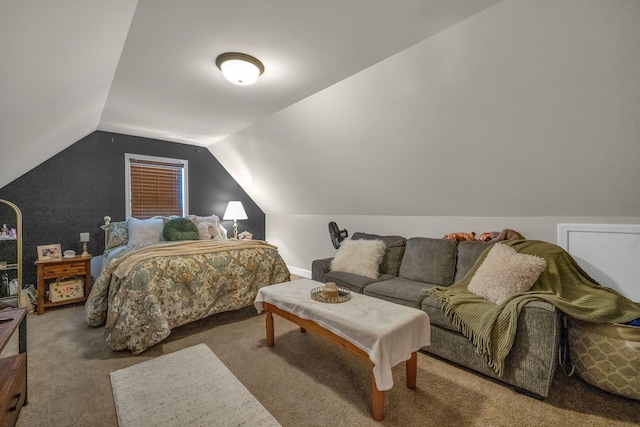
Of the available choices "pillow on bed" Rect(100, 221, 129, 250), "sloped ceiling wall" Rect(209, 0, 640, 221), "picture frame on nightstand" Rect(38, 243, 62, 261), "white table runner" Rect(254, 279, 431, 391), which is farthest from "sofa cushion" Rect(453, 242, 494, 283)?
"picture frame on nightstand" Rect(38, 243, 62, 261)

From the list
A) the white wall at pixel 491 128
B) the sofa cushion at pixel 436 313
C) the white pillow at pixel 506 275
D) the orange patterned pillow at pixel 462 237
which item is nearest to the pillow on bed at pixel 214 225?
the white wall at pixel 491 128

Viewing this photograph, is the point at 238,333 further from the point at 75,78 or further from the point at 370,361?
the point at 75,78

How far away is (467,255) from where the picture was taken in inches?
108

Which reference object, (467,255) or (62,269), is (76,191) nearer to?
(62,269)

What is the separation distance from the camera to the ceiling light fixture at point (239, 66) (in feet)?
7.03

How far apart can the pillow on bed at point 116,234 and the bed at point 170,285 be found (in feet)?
0.40

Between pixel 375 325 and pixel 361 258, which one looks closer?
pixel 375 325

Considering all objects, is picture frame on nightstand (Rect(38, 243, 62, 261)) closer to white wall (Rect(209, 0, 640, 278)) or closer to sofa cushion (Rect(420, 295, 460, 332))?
white wall (Rect(209, 0, 640, 278))

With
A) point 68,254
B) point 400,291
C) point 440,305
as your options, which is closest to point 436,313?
point 440,305

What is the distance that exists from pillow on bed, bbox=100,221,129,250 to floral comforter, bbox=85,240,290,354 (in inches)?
40.9

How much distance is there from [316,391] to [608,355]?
1.81m

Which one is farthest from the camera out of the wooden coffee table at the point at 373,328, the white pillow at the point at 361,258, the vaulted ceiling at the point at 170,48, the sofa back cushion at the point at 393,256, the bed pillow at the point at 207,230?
the bed pillow at the point at 207,230

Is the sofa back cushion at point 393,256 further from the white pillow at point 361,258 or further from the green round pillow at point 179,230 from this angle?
the green round pillow at point 179,230

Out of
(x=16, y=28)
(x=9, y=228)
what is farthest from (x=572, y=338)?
(x=9, y=228)
